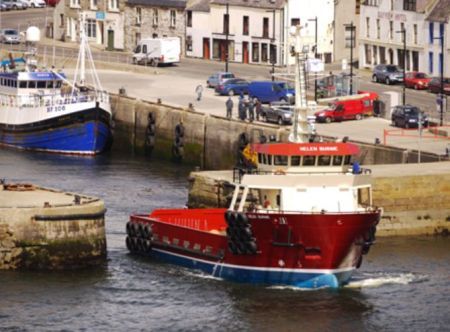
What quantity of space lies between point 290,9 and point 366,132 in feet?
105

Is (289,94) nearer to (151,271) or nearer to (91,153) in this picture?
(91,153)

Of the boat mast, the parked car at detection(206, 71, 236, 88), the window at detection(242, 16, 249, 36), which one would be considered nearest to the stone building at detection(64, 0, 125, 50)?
the window at detection(242, 16, 249, 36)

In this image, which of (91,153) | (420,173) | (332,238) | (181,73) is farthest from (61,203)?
(181,73)

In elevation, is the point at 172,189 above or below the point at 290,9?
below

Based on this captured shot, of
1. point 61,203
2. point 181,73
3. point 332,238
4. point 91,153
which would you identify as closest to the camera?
point 332,238

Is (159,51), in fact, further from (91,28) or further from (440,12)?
(440,12)

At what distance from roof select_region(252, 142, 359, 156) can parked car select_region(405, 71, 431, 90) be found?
148 ft

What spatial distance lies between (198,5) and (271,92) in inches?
1083

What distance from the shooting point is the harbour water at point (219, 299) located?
56.3 meters

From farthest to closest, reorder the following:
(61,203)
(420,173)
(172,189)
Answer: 1. (172,189)
2. (420,173)
3. (61,203)

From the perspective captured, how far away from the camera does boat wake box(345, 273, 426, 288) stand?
6097 centimetres

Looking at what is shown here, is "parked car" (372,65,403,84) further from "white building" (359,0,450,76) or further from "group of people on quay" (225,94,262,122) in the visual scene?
"group of people on quay" (225,94,262,122)

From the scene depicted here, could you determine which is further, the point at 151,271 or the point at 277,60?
the point at 277,60

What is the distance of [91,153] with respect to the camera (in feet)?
321
